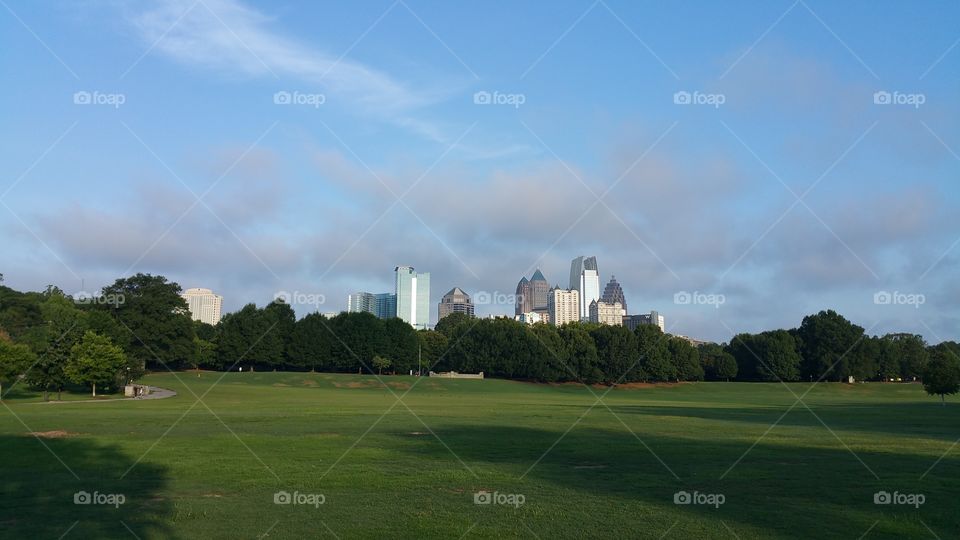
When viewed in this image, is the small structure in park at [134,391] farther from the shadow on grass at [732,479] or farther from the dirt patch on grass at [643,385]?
the dirt patch on grass at [643,385]

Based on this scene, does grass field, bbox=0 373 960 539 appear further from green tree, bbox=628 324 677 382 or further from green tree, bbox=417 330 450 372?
green tree, bbox=417 330 450 372

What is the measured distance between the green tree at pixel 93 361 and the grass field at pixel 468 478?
29.0 m

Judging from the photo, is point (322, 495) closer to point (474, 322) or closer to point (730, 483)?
point (730, 483)

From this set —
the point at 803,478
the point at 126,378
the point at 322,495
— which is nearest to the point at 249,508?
the point at 322,495

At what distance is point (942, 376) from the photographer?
228 feet

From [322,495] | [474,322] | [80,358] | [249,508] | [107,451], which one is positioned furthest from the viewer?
[474,322]

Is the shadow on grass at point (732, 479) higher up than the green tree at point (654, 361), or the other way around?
the green tree at point (654, 361)

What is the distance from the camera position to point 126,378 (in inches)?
2975

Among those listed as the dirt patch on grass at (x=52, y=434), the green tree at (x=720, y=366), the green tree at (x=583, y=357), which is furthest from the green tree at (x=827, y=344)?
the dirt patch on grass at (x=52, y=434)

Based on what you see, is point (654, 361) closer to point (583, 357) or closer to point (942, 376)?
point (583, 357)

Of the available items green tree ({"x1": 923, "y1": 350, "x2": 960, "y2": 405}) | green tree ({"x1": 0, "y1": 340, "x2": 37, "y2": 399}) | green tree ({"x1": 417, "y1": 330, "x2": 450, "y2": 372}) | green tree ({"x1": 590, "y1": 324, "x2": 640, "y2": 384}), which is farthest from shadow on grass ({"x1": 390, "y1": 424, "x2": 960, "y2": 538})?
green tree ({"x1": 417, "y1": 330, "x2": 450, "y2": 372})

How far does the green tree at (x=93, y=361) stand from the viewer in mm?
67188

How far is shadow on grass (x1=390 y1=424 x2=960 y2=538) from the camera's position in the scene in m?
15.1

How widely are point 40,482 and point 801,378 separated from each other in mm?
149939
